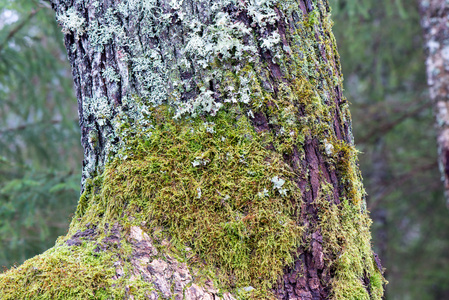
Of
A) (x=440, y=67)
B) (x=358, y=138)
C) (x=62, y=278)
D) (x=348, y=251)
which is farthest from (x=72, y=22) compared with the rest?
(x=358, y=138)

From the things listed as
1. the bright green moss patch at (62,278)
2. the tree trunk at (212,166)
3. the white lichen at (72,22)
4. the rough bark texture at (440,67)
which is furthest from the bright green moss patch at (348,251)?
the rough bark texture at (440,67)

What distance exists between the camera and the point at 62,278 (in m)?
1.07

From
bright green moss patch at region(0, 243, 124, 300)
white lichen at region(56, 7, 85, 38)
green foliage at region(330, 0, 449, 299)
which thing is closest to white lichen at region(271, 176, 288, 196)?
bright green moss patch at region(0, 243, 124, 300)

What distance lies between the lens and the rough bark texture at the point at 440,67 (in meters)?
2.93

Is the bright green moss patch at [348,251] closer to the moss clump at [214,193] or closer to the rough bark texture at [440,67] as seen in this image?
the moss clump at [214,193]

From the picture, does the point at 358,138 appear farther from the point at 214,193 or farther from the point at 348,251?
the point at 214,193

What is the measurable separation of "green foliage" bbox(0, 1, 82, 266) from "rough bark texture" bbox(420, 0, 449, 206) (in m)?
3.46

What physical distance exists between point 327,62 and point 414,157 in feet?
19.0

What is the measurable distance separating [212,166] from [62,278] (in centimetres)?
61

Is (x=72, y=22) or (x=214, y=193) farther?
(x=72, y=22)

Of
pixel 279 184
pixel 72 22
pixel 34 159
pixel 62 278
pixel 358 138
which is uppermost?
pixel 358 138

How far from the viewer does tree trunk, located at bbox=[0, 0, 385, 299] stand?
113cm

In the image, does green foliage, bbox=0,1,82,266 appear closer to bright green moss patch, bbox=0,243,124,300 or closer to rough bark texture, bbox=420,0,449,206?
bright green moss patch, bbox=0,243,124,300

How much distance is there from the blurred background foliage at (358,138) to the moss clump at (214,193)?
2482mm
